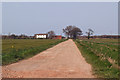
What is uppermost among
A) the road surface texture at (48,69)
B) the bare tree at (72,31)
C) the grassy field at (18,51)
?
the bare tree at (72,31)

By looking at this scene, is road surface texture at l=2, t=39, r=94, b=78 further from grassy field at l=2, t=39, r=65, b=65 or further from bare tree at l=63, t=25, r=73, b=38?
bare tree at l=63, t=25, r=73, b=38

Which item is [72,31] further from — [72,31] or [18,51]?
[18,51]

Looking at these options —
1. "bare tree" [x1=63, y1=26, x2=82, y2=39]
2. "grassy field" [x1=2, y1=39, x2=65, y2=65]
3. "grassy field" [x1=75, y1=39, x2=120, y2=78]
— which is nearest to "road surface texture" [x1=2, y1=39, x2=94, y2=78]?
"grassy field" [x1=75, y1=39, x2=120, y2=78]

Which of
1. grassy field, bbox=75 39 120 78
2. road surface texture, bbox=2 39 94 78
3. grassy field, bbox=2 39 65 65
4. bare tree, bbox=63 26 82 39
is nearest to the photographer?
road surface texture, bbox=2 39 94 78

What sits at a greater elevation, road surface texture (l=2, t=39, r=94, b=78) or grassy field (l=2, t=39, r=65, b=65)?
grassy field (l=2, t=39, r=65, b=65)

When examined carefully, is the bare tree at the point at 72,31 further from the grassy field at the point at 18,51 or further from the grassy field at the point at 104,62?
the grassy field at the point at 104,62

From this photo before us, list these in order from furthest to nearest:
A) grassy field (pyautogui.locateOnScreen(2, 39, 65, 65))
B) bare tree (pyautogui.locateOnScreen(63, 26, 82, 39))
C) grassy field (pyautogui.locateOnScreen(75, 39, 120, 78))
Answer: bare tree (pyautogui.locateOnScreen(63, 26, 82, 39)) → grassy field (pyautogui.locateOnScreen(2, 39, 65, 65)) → grassy field (pyautogui.locateOnScreen(75, 39, 120, 78))

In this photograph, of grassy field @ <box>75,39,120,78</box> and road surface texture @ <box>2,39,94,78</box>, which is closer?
road surface texture @ <box>2,39,94,78</box>

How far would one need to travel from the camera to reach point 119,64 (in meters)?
10.2

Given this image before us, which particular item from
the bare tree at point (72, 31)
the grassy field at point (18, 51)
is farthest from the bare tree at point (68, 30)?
the grassy field at point (18, 51)

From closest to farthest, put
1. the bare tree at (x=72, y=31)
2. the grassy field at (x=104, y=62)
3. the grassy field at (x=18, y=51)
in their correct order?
1. the grassy field at (x=104, y=62)
2. the grassy field at (x=18, y=51)
3. the bare tree at (x=72, y=31)

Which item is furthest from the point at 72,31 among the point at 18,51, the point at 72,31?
the point at 18,51

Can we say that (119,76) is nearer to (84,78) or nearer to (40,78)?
(84,78)

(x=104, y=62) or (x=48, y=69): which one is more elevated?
(x=104, y=62)
